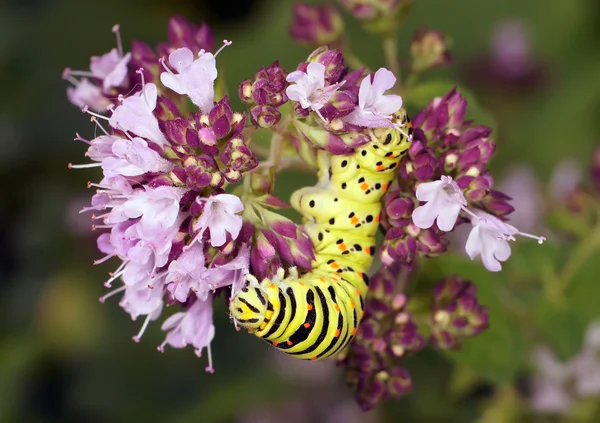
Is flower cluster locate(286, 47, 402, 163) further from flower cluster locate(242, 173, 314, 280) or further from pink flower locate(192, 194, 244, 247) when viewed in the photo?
pink flower locate(192, 194, 244, 247)

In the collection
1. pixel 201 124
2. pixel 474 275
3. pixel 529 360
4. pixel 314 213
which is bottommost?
pixel 529 360

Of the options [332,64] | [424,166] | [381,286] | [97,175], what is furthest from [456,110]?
[97,175]

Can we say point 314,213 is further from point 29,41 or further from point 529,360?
point 29,41

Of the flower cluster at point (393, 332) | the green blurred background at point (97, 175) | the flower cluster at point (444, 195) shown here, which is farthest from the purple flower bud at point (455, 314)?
the green blurred background at point (97, 175)

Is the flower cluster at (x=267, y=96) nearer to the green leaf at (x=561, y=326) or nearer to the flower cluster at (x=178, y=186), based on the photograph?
the flower cluster at (x=178, y=186)

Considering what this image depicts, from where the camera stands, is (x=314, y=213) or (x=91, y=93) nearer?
(x=314, y=213)

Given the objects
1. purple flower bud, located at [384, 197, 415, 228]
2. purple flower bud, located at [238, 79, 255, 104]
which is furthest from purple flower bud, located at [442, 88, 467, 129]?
purple flower bud, located at [238, 79, 255, 104]

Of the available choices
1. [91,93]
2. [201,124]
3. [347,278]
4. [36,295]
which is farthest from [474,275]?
[36,295]
